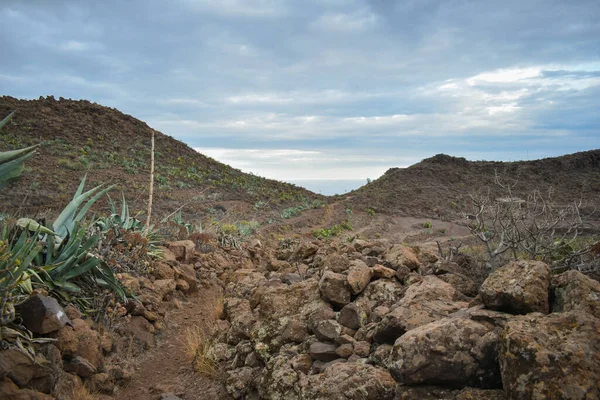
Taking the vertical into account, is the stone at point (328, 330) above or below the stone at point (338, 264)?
below

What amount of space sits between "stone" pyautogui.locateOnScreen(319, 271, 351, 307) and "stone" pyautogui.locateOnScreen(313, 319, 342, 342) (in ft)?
1.09

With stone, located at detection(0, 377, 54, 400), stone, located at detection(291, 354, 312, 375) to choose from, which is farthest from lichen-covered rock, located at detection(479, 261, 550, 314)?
stone, located at detection(0, 377, 54, 400)

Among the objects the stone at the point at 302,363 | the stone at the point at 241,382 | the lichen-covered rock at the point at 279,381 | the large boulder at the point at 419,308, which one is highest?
the large boulder at the point at 419,308

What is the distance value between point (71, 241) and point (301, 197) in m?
19.9

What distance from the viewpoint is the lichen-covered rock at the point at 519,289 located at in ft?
8.58

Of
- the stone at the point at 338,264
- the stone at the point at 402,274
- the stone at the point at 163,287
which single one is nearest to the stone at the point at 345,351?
the stone at the point at 402,274

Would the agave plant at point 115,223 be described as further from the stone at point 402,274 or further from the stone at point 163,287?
the stone at point 402,274

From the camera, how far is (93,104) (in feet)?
95.6

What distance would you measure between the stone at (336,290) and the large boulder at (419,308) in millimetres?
533

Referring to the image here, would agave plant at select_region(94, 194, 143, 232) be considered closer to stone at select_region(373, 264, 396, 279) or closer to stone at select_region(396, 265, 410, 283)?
stone at select_region(373, 264, 396, 279)

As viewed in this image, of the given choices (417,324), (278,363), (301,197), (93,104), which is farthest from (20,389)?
(93,104)

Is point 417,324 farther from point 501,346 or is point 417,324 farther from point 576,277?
point 576,277

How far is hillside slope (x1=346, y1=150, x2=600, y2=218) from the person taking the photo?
73.8 feet

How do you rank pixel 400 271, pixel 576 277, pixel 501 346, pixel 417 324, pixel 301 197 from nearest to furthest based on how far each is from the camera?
pixel 501 346 → pixel 576 277 → pixel 417 324 → pixel 400 271 → pixel 301 197
